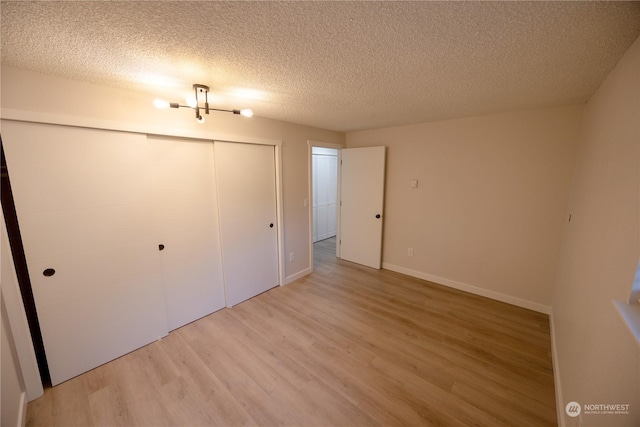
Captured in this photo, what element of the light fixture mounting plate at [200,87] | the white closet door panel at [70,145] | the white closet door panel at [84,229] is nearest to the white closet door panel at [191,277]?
the white closet door panel at [84,229]

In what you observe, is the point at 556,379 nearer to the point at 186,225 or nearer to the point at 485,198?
the point at 485,198

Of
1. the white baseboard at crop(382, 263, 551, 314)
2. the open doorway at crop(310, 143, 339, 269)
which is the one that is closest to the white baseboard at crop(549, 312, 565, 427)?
the white baseboard at crop(382, 263, 551, 314)

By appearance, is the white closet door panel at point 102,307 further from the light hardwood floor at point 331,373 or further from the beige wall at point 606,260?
the beige wall at point 606,260

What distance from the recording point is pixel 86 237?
1.81 metres

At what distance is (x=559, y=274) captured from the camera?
2.39 metres

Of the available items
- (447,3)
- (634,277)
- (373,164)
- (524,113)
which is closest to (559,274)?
(524,113)

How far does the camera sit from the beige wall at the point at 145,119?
1.51 m

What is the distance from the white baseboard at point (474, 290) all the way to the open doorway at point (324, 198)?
5.16 feet

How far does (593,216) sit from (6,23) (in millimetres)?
3256

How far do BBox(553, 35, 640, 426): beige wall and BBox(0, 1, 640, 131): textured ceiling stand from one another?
0.93ft

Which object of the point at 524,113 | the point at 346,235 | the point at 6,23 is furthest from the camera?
the point at 346,235

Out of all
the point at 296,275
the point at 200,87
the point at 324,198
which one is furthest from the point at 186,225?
the point at 324,198

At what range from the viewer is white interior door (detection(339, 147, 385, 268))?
145 inches

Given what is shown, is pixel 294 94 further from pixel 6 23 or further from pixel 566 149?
pixel 566 149
